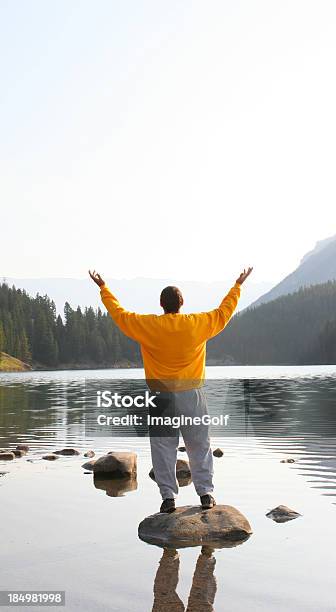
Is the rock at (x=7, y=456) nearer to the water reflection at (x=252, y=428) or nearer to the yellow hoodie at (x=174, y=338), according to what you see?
the water reflection at (x=252, y=428)

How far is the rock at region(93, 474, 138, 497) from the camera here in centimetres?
1595

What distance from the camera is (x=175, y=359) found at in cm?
1094

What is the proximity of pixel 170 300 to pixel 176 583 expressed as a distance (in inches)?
166

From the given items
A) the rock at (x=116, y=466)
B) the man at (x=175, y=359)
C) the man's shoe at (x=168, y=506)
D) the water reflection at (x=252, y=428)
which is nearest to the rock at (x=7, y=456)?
the water reflection at (x=252, y=428)

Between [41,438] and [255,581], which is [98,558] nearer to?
[255,581]

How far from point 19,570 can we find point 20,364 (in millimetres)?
166715

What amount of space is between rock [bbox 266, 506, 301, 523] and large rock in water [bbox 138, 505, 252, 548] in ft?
4.39

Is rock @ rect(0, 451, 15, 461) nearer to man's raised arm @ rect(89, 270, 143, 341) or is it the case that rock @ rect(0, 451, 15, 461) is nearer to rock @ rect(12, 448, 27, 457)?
rock @ rect(12, 448, 27, 457)

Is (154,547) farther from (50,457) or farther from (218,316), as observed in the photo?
(50,457)

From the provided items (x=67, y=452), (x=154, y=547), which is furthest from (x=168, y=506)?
(x=67, y=452)

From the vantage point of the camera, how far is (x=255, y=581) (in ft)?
30.0

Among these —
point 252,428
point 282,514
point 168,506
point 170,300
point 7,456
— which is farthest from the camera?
point 252,428

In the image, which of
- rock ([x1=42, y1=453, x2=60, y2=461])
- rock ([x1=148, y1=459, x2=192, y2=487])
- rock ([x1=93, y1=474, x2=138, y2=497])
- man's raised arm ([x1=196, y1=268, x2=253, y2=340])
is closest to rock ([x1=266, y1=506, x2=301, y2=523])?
rock ([x1=93, y1=474, x2=138, y2=497])

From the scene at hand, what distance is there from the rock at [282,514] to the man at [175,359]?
7.58 feet
